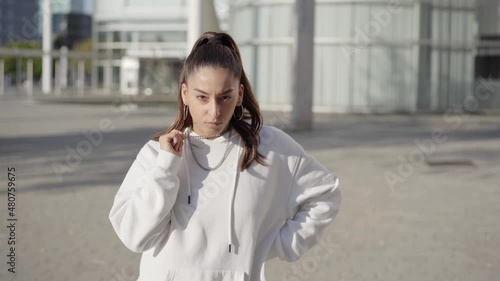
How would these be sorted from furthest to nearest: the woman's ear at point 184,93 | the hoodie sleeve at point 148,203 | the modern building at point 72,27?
the modern building at point 72,27 → the woman's ear at point 184,93 → the hoodie sleeve at point 148,203

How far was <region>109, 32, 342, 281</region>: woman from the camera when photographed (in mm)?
2312

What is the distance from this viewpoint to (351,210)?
29.3 feet

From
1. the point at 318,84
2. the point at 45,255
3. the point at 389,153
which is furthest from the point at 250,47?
the point at 45,255

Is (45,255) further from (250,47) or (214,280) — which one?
(250,47)

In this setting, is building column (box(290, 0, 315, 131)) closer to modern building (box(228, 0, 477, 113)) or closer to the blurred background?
the blurred background

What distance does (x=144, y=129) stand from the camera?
2059 centimetres

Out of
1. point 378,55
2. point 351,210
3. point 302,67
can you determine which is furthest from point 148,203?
point 378,55

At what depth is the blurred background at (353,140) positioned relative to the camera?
667 cm

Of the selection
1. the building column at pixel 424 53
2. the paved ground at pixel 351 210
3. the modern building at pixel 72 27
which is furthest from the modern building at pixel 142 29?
the paved ground at pixel 351 210

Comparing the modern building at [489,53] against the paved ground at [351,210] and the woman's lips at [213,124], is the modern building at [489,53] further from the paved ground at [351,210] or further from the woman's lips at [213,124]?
the woman's lips at [213,124]

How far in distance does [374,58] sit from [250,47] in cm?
446

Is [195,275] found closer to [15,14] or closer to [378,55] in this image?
[378,55]

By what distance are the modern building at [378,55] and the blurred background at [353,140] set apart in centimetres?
4

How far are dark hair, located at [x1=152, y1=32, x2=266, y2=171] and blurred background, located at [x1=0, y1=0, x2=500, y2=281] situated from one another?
366 centimetres
